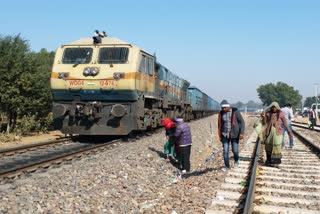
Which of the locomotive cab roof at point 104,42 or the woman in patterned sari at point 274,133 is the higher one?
the locomotive cab roof at point 104,42

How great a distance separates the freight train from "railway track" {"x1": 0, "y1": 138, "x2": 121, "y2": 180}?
897mm

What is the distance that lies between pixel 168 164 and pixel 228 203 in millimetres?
4053

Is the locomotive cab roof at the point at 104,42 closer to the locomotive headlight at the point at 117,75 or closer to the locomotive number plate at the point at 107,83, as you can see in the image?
the locomotive headlight at the point at 117,75

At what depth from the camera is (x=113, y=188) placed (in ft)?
23.5

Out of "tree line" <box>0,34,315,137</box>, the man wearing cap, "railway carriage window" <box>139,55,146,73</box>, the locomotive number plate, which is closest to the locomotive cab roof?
"railway carriage window" <box>139,55,146,73</box>

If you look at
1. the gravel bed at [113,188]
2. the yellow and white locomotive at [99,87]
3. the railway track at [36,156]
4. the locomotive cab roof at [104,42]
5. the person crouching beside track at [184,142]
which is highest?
the locomotive cab roof at [104,42]

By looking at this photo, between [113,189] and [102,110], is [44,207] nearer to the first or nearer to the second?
[113,189]

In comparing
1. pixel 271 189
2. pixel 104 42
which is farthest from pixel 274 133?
pixel 104 42

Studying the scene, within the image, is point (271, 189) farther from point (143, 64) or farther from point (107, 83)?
point (143, 64)

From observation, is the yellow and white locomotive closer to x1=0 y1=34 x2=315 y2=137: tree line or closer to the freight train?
the freight train

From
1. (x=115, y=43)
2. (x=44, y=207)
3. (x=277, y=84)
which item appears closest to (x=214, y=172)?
(x=44, y=207)

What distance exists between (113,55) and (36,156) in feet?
16.1

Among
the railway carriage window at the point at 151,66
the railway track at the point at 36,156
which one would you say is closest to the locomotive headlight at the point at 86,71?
the railway track at the point at 36,156

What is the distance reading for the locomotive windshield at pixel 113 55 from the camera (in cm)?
1398
